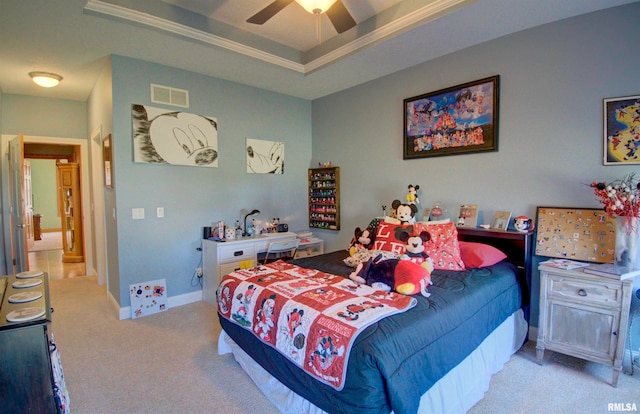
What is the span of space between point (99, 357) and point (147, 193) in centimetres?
164

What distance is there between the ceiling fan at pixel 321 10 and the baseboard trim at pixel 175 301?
303 cm

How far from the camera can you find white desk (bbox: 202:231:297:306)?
3.61 meters

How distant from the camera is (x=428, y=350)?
1.62 meters

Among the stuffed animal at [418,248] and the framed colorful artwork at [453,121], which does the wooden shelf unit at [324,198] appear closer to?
the framed colorful artwork at [453,121]

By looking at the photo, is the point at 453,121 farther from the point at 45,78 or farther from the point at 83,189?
the point at 83,189

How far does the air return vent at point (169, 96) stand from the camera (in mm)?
3463

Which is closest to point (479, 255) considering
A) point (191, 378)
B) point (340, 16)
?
point (340, 16)

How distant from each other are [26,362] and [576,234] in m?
3.50

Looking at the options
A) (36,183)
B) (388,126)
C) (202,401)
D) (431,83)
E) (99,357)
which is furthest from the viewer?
(36,183)

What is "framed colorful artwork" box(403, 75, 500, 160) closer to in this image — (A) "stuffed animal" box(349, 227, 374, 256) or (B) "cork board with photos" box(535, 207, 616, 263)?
(B) "cork board with photos" box(535, 207, 616, 263)

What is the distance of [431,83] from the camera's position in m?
3.42

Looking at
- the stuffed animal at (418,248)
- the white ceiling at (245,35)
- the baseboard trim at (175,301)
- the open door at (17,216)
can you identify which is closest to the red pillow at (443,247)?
the stuffed animal at (418,248)

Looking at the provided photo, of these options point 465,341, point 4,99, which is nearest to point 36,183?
point 4,99

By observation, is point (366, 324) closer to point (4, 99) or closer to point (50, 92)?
point (50, 92)
